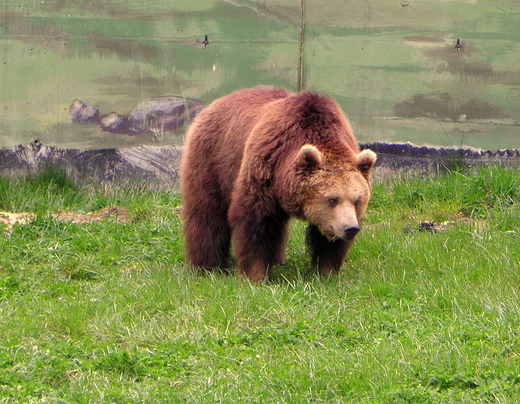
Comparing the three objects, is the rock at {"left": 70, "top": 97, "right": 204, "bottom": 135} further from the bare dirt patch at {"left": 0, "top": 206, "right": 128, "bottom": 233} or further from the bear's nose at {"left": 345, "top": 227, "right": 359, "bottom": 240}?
the bear's nose at {"left": 345, "top": 227, "right": 359, "bottom": 240}

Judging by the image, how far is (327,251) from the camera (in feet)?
20.0

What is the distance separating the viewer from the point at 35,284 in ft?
19.9

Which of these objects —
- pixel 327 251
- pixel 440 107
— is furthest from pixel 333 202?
pixel 440 107

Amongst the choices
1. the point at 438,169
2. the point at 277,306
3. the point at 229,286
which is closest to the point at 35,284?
the point at 229,286

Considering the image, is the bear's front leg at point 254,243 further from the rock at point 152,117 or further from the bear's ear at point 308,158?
the rock at point 152,117

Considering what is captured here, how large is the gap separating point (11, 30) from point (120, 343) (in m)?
6.35

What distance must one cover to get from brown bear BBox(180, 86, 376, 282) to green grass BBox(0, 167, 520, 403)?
360 mm

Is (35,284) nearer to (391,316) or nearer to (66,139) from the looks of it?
(391,316)

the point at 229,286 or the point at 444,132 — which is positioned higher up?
the point at 444,132

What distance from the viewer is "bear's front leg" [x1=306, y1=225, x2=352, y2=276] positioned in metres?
6.06

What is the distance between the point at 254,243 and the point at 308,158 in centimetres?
90

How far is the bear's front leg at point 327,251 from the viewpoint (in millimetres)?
6062

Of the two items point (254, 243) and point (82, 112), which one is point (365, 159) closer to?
point (254, 243)

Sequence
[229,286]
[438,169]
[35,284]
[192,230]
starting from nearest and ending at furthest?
[229,286] < [35,284] < [192,230] < [438,169]
